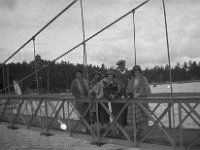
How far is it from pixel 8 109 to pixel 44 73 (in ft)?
10.1

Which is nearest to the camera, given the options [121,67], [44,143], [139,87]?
[139,87]

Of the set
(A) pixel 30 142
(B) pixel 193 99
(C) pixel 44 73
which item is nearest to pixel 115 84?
(B) pixel 193 99

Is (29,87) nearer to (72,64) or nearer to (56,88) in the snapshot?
(56,88)

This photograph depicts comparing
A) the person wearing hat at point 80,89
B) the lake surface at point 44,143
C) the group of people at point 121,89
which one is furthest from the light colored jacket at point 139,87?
the lake surface at point 44,143

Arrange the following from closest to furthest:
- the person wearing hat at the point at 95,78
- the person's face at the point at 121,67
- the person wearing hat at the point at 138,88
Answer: the person wearing hat at the point at 138,88, the person's face at the point at 121,67, the person wearing hat at the point at 95,78

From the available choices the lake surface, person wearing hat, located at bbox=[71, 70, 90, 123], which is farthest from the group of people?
the lake surface

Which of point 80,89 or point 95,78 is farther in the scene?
point 80,89

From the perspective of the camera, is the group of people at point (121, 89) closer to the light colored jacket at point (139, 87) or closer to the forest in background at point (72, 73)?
the light colored jacket at point (139, 87)

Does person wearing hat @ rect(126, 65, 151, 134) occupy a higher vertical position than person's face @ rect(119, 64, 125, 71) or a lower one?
lower

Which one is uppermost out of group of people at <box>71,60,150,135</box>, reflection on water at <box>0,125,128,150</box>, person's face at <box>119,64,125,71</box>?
person's face at <box>119,64,125,71</box>

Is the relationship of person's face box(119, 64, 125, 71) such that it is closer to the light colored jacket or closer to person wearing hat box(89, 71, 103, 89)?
the light colored jacket

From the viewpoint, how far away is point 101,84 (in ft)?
29.2

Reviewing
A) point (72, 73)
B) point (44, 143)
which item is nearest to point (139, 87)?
point (72, 73)

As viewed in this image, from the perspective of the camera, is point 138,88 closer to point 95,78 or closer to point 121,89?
point 121,89
